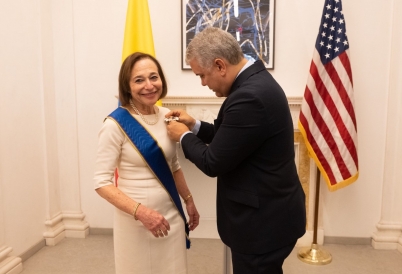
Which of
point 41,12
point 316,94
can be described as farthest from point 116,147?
point 41,12

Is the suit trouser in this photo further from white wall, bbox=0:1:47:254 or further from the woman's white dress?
white wall, bbox=0:1:47:254

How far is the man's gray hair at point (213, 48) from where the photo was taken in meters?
1.53

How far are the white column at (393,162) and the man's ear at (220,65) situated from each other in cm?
233

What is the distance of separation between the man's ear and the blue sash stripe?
436 mm

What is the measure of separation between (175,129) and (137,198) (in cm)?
36

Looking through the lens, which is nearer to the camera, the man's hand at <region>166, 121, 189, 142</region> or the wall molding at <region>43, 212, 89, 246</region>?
the man's hand at <region>166, 121, 189, 142</region>

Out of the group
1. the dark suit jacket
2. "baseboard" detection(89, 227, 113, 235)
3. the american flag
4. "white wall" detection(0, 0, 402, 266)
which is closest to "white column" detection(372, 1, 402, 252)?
"white wall" detection(0, 0, 402, 266)

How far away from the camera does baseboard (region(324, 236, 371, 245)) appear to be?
350cm

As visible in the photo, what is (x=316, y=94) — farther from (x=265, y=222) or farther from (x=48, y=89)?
(x=48, y=89)

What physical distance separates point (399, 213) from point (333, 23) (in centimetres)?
183

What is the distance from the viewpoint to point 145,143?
1.67 metres

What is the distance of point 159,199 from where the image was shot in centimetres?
173

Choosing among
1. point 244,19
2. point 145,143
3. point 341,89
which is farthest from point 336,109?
point 145,143

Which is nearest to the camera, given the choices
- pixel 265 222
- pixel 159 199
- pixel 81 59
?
pixel 265 222
